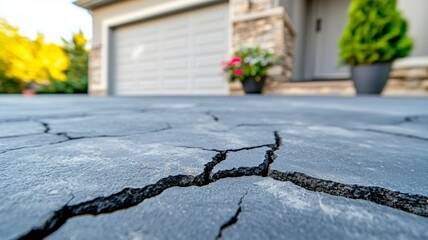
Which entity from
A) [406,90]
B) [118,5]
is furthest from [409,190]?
[118,5]

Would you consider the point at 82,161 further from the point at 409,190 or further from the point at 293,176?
the point at 409,190

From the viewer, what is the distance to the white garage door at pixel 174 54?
4500 mm

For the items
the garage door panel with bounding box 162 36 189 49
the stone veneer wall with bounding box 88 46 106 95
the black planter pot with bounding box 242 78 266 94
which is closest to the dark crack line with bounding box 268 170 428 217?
the black planter pot with bounding box 242 78 266 94

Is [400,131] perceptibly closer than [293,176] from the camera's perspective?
No

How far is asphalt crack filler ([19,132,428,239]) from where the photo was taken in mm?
278

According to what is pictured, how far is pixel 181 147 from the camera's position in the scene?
1.95ft

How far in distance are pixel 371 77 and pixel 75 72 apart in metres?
10.2

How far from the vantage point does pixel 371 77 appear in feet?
9.90

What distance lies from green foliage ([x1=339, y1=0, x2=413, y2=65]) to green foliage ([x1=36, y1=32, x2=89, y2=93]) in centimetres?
907

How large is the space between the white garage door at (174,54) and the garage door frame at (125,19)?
105 millimetres

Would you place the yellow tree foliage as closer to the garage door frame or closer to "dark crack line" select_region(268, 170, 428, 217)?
the garage door frame

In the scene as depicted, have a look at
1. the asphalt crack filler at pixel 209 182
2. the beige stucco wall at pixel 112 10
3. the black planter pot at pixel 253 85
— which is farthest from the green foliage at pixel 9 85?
the asphalt crack filler at pixel 209 182

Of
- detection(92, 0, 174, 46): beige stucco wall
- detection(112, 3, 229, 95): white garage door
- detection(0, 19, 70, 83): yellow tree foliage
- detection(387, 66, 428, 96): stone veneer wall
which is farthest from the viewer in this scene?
detection(0, 19, 70, 83): yellow tree foliage

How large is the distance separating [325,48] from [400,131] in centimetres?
492
